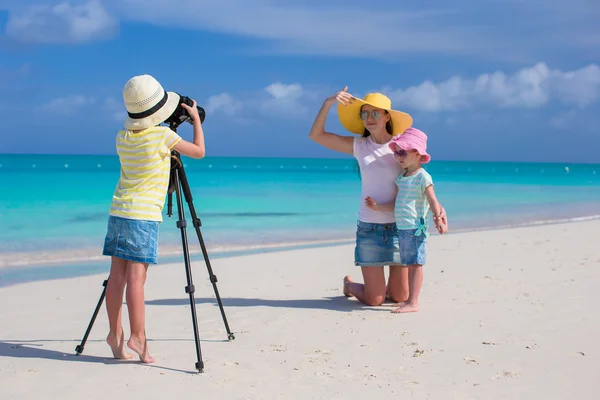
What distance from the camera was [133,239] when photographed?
4027mm

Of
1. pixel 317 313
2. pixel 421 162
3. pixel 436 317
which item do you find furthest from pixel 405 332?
pixel 421 162

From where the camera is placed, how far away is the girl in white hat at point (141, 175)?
4.00 metres

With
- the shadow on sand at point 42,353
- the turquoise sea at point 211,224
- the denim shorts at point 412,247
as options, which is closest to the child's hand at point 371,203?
the denim shorts at point 412,247

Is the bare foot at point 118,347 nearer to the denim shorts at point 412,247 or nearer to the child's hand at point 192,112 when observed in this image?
the child's hand at point 192,112

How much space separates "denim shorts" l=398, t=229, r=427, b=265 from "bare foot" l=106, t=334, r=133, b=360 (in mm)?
2265

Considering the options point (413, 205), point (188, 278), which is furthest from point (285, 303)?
point (188, 278)

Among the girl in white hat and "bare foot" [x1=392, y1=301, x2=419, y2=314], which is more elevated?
the girl in white hat

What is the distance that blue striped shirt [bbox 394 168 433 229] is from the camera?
5457mm

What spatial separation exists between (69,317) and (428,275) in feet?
11.5

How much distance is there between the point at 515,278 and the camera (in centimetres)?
681

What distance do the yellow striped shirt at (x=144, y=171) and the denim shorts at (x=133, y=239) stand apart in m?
0.04

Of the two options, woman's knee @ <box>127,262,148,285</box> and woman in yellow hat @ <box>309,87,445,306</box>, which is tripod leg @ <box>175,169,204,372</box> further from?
woman in yellow hat @ <box>309,87,445,306</box>

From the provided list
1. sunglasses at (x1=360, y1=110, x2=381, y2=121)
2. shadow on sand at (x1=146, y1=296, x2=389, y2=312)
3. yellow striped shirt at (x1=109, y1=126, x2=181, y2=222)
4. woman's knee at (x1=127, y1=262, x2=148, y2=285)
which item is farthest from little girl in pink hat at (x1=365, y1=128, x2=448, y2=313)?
woman's knee at (x1=127, y1=262, x2=148, y2=285)

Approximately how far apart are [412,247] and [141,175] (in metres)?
2.32
